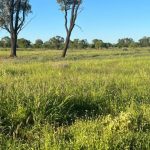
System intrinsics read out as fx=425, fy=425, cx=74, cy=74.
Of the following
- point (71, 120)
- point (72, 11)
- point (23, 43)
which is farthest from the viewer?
point (23, 43)

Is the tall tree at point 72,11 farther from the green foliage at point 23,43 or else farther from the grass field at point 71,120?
the green foliage at point 23,43

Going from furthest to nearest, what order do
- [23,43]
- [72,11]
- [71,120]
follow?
[23,43]
[72,11]
[71,120]

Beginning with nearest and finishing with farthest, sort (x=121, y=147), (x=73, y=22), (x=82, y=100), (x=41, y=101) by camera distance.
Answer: (x=121, y=147)
(x=41, y=101)
(x=82, y=100)
(x=73, y=22)

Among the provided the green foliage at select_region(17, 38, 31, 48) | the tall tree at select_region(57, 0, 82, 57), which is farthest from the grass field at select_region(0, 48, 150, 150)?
the green foliage at select_region(17, 38, 31, 48)

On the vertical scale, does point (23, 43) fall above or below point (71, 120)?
below

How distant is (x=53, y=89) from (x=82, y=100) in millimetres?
732

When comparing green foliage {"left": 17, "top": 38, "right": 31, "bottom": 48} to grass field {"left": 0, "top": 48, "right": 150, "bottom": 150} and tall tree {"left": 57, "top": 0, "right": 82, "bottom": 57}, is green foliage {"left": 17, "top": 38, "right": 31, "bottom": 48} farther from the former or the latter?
A: grass field {"left": 0, "top": 48, "right": 150, "bottom": 150}

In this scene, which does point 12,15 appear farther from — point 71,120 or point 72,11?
point 71,120

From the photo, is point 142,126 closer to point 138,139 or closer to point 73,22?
point 138,139

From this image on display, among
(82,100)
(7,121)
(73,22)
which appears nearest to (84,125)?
(7,121)

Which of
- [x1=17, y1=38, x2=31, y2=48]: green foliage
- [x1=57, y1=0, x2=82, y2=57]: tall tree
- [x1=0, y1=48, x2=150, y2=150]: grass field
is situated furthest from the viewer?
[x1=17, y1=38, x2=31, y2=48]: green foliage

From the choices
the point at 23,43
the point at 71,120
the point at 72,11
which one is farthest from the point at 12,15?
the point at 23,43

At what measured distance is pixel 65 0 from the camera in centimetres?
4397

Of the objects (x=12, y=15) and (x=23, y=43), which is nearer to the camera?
(x=12, y=15)
